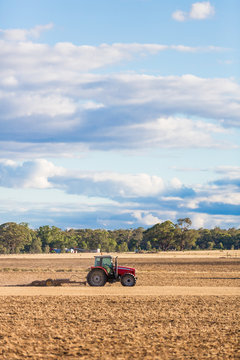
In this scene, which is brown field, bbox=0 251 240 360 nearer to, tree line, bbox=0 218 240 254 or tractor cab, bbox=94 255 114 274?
tractor cab, bbox=94 255 114 274

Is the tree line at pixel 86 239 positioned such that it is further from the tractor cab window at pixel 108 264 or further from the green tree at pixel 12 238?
the tractor cab window at pixel 108 264

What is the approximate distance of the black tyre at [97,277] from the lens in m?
35.7

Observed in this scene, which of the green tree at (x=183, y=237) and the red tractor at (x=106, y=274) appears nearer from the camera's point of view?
the red tractor at (x=106, y=274)

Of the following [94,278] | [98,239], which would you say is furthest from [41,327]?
[98,239]

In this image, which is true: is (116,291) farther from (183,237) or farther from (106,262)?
(183,237)

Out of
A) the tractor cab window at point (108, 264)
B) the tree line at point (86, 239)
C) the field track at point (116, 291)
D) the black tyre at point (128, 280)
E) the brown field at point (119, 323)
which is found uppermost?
the tree line at point (86, 239)

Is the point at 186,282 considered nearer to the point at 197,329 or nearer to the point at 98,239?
the point at 197,329

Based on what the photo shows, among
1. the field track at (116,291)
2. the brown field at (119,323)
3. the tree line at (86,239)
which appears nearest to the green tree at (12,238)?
the tree line at (86,239)

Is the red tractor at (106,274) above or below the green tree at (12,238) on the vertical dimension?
Result: below

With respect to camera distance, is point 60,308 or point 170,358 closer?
point 170,358

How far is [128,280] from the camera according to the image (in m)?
36.4

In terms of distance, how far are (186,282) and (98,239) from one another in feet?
445

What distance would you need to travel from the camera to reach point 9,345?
725 inches

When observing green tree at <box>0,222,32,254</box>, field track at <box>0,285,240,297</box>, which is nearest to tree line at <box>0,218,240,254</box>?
green tree at <box>0,222,32,254</box>
